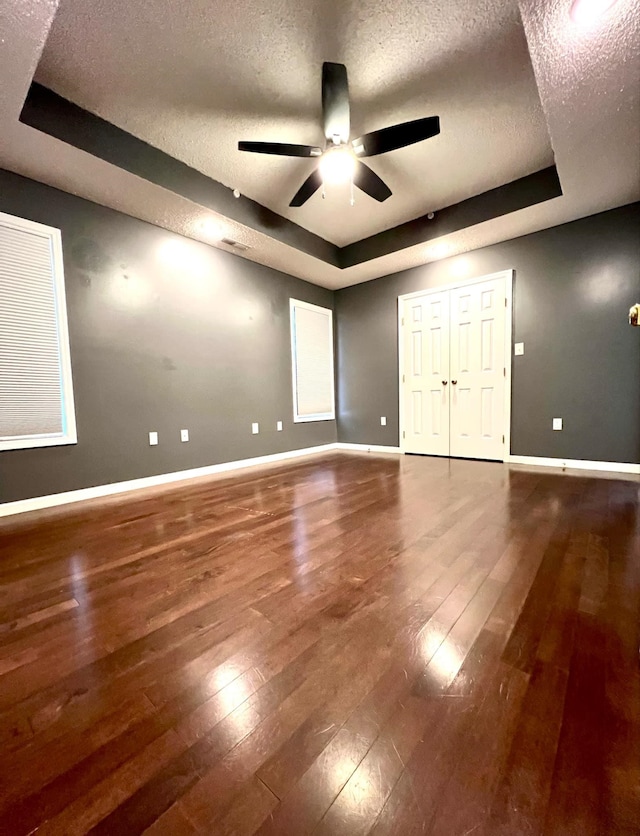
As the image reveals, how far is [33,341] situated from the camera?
250cm

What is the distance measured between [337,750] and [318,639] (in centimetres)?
36

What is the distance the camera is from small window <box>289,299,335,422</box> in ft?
15.0

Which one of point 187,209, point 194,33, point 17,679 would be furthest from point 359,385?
point 17,679

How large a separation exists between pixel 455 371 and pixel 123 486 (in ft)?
12.5

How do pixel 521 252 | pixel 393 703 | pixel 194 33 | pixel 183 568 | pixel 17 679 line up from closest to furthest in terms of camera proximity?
pixel 393 703 → pixel 17 679 → pixel 183 568 → pixel 194 33 → pixel 521 252

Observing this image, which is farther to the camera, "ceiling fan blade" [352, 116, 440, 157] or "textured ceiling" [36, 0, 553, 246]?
"ceiling fan blade" [352, 116, 440, 157]

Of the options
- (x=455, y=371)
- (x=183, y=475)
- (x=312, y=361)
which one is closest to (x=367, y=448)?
(x=312, y=361)

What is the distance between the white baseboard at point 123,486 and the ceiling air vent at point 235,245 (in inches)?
93.4

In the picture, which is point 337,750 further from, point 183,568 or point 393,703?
point 183,568

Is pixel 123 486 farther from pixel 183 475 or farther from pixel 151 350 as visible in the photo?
pixel 151 350

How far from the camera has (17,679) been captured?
952mm

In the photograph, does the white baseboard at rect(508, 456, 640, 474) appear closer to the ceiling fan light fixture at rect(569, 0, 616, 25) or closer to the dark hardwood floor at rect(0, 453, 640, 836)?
the dark hardwood floor at rect(0, 453, 640, 836)

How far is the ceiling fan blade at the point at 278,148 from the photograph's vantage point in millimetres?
2145

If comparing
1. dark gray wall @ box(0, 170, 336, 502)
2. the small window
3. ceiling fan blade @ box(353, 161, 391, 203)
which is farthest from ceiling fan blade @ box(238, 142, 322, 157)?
the small window
